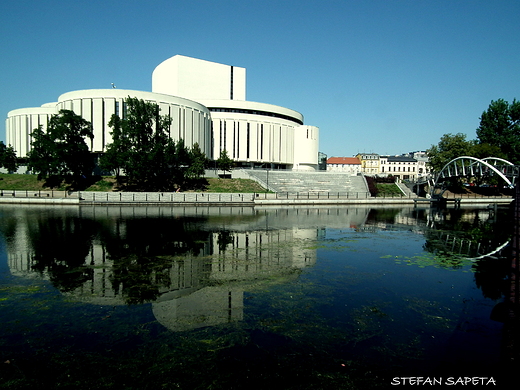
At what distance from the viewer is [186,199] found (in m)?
49.4

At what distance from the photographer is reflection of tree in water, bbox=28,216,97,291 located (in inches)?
555

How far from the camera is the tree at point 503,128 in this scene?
81.0 metres

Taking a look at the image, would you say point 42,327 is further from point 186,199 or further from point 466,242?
point 186,199

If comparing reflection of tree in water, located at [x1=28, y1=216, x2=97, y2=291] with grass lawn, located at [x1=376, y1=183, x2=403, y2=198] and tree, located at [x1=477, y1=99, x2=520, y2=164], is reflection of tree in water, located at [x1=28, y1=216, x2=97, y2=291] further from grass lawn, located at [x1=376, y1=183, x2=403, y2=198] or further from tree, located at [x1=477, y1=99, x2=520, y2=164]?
tree, located at [x1=477, y1=99, x2=520, y2=164]

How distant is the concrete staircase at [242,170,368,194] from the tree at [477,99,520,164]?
3954cm

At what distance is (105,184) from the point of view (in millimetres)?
57344

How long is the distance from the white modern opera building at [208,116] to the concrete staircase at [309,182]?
2146cm

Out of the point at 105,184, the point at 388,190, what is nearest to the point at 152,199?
the point at 105,184

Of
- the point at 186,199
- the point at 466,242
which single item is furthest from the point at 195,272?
the point at 186,199

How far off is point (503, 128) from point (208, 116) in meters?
74.0

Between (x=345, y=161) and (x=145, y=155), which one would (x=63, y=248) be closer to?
(x=145, y=155)

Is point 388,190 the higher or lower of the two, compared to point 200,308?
higher

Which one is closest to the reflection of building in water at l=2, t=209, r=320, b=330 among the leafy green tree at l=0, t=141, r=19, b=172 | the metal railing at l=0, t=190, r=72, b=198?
the metal railing at l=0, t=190, r=72, b=198
